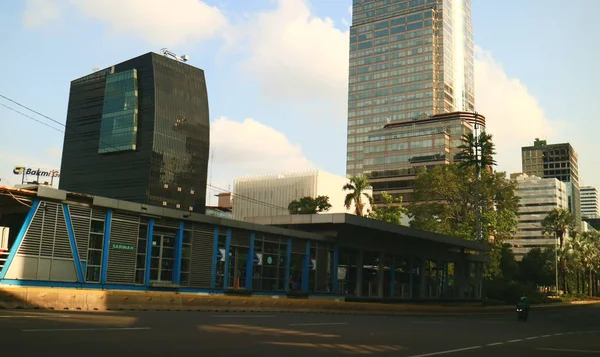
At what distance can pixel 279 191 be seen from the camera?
13762 centimetres

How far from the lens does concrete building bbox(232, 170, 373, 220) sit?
439 feet

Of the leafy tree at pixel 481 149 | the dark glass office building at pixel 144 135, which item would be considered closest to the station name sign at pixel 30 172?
the dark glass office building at pixel 144 135

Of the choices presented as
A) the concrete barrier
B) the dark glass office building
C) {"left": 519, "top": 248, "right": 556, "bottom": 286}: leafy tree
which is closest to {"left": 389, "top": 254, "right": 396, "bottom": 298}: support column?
the concrete barrier

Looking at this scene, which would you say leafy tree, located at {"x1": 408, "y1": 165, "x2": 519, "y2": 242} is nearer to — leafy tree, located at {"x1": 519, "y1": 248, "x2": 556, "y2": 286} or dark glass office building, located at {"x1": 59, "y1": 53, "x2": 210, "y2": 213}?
leafy tree, located at {"x1": 519, "y1": 248, "x2": 556, "y2": 286}

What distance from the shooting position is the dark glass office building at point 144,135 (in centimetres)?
14400

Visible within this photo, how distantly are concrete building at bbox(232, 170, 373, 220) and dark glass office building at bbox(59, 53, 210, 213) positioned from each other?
1614 cm

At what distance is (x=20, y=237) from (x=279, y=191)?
11401 centimetres

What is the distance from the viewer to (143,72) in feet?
479

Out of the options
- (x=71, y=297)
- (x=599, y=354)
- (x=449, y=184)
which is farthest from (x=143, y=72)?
(x=599, y=354)

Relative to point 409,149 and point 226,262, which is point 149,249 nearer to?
point 226,262

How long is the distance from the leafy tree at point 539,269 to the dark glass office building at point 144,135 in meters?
81.3

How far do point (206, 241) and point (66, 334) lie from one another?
21.6m

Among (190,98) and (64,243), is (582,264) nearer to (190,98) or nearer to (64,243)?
(190,98)

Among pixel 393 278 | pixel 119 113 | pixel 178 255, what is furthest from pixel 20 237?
pixel 119 113
